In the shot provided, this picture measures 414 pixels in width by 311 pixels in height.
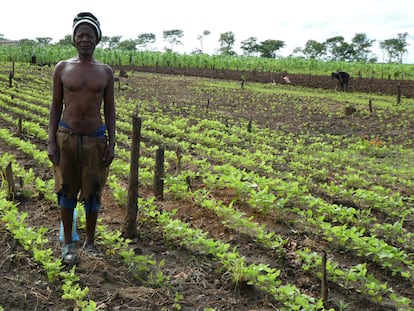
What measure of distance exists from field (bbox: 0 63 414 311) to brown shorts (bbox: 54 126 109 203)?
23.1 inches

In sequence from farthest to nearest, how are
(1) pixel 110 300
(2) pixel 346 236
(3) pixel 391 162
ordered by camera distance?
1. (3) pixel 391 162
2. (2) pixel 346 236
3. (1) pixel 110 300

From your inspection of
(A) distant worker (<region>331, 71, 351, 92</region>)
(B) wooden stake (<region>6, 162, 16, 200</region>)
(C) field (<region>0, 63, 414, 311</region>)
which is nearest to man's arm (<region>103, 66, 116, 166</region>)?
(C) field (<region>0, 63, 414, 311</region>)

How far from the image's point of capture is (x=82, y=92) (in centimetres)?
404

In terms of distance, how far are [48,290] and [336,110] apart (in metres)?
15.7

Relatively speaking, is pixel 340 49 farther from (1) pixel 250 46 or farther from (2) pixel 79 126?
(2) pixel 79 126

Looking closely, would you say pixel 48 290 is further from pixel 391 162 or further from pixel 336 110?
pixel 336 110

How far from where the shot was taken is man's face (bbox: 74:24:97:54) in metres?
3.95

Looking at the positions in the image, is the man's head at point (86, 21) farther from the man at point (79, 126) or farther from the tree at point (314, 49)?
the tree at point (314, 49)

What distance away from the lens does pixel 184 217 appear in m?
5.83

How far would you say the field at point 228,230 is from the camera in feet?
12.9

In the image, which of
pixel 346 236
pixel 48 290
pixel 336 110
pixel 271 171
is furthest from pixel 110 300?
pixel 336 110

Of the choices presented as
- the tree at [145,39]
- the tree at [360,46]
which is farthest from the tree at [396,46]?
the tree at [145,39]

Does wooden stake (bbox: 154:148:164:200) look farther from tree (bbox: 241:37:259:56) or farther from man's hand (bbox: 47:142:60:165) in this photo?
tree (bbox: 241:37:259:56)

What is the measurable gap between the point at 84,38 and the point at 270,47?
71220 mm
